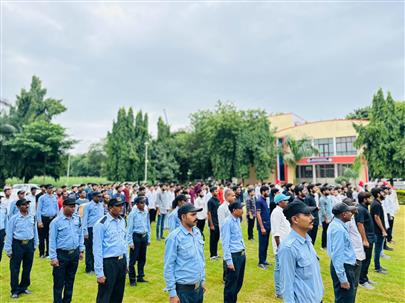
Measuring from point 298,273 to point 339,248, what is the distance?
5.82 ft

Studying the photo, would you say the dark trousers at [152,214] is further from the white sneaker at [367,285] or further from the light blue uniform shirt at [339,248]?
the light blue uniform shirt at [339,248]

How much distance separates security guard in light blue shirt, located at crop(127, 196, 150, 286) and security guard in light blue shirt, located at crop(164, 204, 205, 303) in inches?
118

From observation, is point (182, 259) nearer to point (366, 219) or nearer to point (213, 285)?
point (213, 285)

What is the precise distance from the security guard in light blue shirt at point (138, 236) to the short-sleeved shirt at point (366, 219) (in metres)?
4.25

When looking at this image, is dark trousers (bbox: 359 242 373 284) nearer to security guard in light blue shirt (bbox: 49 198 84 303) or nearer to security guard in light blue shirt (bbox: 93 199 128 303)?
security guard in light blue shirt (bbox: 93 199 128 303)

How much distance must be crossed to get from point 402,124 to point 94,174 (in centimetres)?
5728

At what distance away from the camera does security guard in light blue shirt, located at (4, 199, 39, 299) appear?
220 inches

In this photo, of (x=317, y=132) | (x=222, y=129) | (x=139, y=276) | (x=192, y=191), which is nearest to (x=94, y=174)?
(x=222, y=129)

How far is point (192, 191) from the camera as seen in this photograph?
14.4 m

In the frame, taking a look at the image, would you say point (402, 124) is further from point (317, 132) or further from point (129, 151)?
point (129, 151)

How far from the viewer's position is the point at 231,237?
4746mm

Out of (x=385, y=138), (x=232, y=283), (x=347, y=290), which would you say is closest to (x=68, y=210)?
(x=232, y=283)

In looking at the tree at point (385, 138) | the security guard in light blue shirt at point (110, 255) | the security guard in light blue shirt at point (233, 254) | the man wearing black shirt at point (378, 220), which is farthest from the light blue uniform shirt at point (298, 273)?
the tree at point (385, 138)

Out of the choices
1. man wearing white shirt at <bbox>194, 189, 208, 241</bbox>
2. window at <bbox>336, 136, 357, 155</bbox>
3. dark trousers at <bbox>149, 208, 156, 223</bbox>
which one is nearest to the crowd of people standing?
man wearing white shirt at <bbox>194, 189, 208, 241</bbox>
